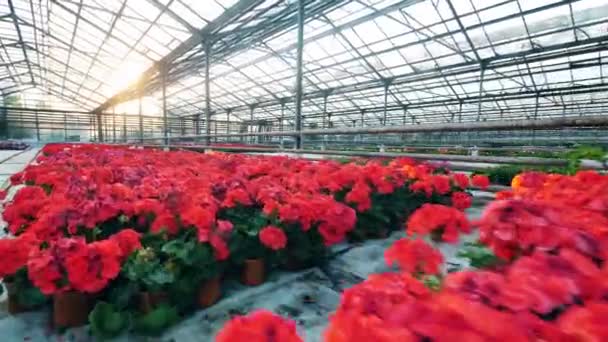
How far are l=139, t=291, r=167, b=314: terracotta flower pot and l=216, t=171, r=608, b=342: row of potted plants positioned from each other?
35.0 inches

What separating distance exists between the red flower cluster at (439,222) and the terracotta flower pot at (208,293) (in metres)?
0.86

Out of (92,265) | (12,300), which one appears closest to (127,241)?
(92,265)

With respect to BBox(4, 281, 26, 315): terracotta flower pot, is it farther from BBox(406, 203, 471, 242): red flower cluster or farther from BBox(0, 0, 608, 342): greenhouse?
BBox(406, 203, 471, 242): red flower cluster

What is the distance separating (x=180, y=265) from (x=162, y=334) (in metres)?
0.24

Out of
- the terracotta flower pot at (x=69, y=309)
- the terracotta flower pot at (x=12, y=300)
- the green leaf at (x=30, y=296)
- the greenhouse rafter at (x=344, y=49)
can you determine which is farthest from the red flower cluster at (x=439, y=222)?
the greenhouse rafter at (x=344, y=49)

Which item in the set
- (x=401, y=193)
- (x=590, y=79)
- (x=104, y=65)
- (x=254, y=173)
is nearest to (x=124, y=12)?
(x=104, y=65)

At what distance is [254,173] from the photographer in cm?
237

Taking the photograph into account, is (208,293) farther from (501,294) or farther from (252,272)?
(501,294)

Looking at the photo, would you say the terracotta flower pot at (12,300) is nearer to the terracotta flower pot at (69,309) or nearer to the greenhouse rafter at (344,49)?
the terracotta flower pot at (69,309)

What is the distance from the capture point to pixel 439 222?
91 centimetres

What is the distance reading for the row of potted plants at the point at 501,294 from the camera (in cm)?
37

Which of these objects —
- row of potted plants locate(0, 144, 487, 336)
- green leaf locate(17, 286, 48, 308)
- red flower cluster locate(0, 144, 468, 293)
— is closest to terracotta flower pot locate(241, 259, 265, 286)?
row of potted plants locate(0, 144, 487, 336)

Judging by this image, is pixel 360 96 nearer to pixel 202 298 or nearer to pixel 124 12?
pixel 124 12

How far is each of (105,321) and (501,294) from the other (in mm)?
1177
